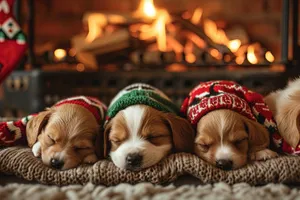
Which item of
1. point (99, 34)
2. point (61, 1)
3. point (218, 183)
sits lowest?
point (218, 183)

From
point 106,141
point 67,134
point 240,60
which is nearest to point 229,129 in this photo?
point 106,141

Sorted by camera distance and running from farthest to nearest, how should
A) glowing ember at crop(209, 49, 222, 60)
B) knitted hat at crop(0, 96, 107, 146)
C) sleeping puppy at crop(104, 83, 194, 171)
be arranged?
glowing ember at crop(209, 49, 222, 60), knitted hat at crop(0, 96, 107, 146), sleeping puppy at crop(104, 83, 194, 171)

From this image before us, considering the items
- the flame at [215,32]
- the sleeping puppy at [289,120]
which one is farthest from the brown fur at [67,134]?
the flame at [215,32]

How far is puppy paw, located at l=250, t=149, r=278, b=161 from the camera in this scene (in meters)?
1.15

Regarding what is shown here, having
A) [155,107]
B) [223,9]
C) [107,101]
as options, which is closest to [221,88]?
[155,107]

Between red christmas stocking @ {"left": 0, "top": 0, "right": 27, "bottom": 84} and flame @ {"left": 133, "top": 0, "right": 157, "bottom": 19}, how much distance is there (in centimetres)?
84

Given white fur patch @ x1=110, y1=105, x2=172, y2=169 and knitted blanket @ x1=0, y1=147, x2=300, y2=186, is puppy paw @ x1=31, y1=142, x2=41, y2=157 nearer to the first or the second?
knitted blanket @ x1=0, y1=147, x2=300, y2=186

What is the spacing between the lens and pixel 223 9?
2549 millimetres

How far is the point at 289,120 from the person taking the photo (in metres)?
1.22

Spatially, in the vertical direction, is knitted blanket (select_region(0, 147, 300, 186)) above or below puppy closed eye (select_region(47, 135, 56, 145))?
below

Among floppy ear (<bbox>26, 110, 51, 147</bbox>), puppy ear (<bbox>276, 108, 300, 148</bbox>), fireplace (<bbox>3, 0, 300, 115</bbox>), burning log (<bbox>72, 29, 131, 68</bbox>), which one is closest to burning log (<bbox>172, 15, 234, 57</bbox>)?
fireplace (<bbox>3, 0, 300, 115</bbox>)

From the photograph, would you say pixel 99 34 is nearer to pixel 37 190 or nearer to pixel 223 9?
pixel 223 9

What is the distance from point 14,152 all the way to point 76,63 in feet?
3.32

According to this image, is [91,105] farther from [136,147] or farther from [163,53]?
[163,53]
